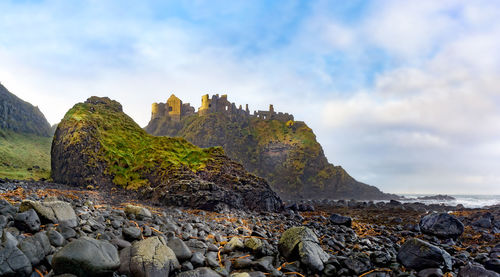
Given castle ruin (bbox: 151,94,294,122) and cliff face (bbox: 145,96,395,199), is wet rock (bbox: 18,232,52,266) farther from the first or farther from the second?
Answer: castle ruin (bbox: 151,94,294,122)

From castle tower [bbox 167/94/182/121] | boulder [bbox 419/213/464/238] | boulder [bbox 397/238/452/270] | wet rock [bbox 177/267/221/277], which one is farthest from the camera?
castle tower [bbox 167/94/182/121]

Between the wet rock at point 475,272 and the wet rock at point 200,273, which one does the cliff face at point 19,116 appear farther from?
the wet rock at point 475,272

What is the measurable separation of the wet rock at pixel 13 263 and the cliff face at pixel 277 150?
242ft

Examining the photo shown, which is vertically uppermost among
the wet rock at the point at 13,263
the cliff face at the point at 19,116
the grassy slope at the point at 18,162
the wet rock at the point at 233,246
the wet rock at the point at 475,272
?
the cliff face at the point at 19,116

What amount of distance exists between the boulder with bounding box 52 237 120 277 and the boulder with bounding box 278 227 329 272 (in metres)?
3.31

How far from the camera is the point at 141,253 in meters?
3.53

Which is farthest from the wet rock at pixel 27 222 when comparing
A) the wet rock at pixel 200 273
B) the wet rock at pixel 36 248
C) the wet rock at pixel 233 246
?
the wet rock at pixel 233 246

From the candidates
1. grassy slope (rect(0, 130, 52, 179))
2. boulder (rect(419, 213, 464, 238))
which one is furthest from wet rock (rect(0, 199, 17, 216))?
grassy slope (rect(0, 130, 52, 179))

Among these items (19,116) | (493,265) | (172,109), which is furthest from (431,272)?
(172,109)

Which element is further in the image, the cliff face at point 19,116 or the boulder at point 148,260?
the cliff face at point 19,116

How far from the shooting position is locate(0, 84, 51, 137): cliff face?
152 ft

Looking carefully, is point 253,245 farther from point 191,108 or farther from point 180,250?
point 191,108

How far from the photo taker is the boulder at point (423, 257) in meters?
5.11

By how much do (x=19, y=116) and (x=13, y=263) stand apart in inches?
2663
